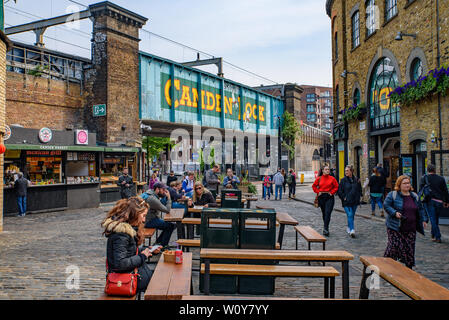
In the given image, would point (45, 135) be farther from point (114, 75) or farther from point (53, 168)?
point (114, 75)

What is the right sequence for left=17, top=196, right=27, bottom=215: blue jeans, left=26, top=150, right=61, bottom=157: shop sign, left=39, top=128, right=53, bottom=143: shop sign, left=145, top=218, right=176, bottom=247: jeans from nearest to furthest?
left=145, top=218, right=176, bottom=247: jeans → left=17, top=196, right=27, bottom=215: blue jeans → left=26, top=150, right=61, bottom=157: shop sign → left=39, top=128, right=53, bottom=143: shop sign

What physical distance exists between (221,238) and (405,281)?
238cm

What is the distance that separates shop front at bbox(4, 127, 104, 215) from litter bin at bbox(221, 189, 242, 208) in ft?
30.2

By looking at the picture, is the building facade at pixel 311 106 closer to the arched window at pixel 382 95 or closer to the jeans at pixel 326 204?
the arched window at pixel 382 95

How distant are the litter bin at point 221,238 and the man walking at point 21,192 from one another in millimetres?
10928

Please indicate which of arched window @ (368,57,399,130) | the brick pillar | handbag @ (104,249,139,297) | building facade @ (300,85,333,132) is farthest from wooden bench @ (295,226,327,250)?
building facade @ (300,85,333,132)

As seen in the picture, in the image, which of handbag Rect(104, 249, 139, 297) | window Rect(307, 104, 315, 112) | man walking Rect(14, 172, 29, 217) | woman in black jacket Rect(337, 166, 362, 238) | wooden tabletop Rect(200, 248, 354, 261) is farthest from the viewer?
window Rect(307, 104, 315, 112)

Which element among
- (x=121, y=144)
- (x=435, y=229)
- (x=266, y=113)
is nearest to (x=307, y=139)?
(x=266, y=113)

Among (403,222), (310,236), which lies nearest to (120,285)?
(310,236)

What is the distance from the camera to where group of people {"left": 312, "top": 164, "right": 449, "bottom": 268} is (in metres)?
5.81

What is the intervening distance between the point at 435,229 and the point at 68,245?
8656 millimetres

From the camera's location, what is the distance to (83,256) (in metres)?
7.27

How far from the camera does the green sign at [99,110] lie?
20.1m

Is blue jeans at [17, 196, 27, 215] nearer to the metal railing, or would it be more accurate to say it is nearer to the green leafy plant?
the metal railing
